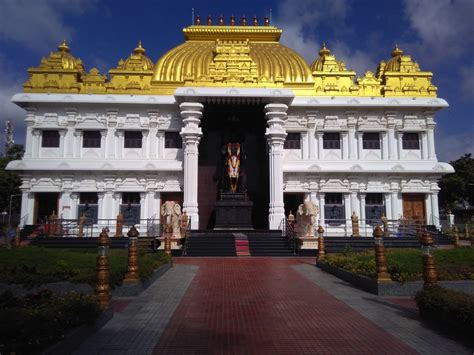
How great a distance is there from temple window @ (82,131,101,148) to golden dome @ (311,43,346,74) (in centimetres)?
1689

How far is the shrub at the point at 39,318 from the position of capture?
476 centimetres

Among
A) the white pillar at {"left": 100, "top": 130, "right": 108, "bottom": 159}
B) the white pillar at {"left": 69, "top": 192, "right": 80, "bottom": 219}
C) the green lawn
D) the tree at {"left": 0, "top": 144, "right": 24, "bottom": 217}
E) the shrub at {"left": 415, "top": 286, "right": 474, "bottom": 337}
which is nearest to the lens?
the shrub at {"left": 415, "top": 286, "right": 474, "bottom": 337}

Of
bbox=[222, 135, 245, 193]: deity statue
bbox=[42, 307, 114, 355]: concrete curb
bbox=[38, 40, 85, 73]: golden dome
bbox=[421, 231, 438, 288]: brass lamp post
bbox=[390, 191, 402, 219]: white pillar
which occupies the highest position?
bbox=[38, 40, 85, 73]: golden dome

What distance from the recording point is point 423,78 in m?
29.3

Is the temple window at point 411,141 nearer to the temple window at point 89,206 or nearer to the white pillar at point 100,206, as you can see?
the white pillar at point 100,206

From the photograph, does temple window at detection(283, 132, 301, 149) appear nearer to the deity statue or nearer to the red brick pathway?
the deity statue

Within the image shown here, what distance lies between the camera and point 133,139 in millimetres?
27531

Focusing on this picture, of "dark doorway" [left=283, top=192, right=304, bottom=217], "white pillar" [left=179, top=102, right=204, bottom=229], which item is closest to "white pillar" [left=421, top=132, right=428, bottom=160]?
"dark doorway" [left=283, top=192, right=304, bottom=217]

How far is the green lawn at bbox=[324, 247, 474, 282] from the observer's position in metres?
10.4

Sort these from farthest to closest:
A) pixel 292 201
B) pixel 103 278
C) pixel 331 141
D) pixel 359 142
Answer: pixel 331 141 → pixel 359 142 → pixel 292 201 → pixel 103 278

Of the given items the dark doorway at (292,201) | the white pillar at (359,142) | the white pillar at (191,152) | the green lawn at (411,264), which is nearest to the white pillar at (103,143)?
the white pillar at (191,152)

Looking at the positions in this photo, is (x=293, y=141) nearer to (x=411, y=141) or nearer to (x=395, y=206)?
(x=395, y=206)

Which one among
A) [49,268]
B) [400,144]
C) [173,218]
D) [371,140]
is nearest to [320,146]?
[371,140]

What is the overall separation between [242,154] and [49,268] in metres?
16.6
